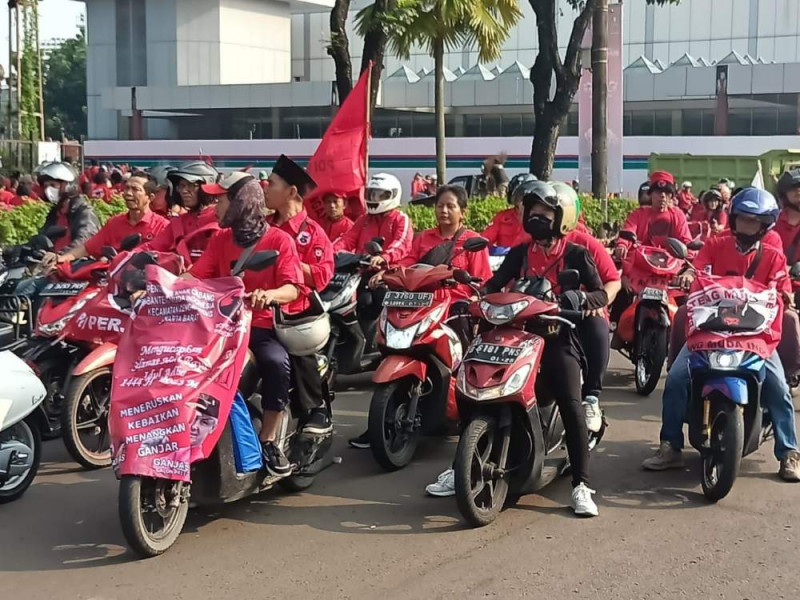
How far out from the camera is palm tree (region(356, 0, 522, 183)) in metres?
19.1

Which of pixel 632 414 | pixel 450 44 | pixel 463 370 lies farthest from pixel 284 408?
pixel 450 44

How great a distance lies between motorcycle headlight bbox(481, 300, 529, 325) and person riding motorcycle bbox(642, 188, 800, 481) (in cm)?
138

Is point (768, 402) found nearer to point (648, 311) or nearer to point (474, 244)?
point (474, 244)

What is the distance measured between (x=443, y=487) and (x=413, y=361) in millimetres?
854

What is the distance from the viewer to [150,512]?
16.8 ft

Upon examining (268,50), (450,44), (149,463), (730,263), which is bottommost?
(149,463)

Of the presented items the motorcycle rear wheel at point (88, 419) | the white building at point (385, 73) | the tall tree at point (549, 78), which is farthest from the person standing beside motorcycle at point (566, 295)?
the white building at point (385, 73)

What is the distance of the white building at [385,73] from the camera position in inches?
1697

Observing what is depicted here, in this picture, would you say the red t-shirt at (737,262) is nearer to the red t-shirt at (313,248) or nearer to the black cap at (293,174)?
the red t-shirt at (313,248)

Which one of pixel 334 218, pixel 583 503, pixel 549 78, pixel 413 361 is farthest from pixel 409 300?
pixel 549 78

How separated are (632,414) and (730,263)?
189cm

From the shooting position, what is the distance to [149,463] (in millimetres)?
4812

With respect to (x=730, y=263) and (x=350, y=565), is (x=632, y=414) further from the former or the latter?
(x=350, y=565)

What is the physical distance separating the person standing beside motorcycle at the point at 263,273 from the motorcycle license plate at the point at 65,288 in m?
1.74
